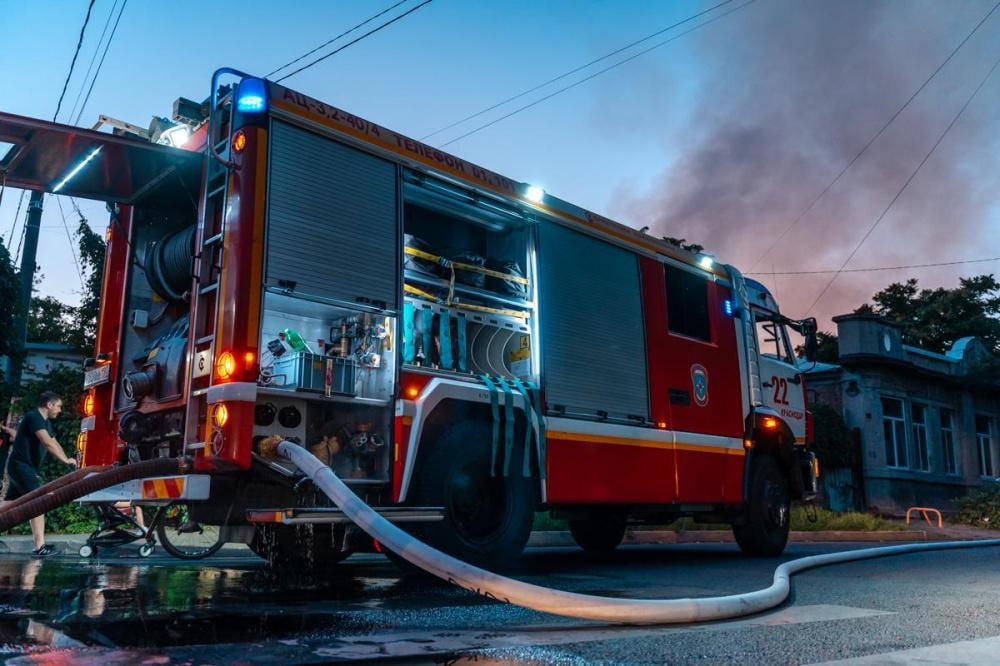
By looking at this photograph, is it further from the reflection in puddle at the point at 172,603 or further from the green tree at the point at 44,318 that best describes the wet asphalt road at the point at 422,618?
the green tree at the point at 44,318

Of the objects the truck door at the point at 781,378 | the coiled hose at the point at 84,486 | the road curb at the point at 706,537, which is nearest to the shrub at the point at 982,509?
the road curb at the point at 706,537

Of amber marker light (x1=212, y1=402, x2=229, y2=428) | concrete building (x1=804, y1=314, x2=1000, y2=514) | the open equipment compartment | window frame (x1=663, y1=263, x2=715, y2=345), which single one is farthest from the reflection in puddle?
concrete building (x1=804, y1=314, x2=1000, y2=514)

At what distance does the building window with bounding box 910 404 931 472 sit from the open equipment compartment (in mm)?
22257

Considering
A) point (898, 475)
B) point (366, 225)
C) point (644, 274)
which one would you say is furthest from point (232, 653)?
point (898, 475)

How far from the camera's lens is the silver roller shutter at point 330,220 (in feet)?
17.8

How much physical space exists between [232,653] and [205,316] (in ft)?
9.02

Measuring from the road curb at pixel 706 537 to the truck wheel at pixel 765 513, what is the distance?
103 inches

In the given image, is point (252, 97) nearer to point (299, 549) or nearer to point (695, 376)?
point (299, 549)

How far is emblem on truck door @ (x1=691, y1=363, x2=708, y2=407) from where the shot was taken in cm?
864

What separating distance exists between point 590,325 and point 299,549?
3.08 metres

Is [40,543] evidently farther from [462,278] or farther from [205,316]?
[462,278]

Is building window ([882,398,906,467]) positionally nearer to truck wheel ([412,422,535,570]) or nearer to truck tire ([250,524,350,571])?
truck wheel ([412,422,535,570])

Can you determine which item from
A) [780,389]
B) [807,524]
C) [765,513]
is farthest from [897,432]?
[765,513]

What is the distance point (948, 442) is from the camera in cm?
2734
